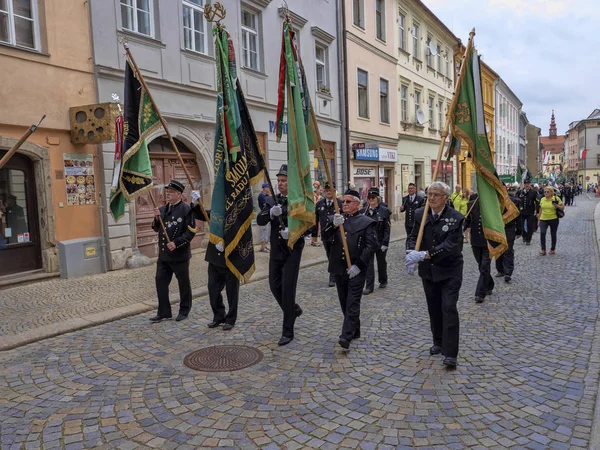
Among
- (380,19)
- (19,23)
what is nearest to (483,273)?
(19,23)

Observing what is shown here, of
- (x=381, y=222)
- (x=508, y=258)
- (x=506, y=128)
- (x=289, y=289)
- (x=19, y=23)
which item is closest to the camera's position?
(x=289, y=289)

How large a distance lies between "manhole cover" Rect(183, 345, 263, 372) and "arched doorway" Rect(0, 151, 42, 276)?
5.88 metres

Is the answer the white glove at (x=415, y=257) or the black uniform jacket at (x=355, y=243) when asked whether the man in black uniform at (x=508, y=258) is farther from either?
the white glove at (x=415, y=257)

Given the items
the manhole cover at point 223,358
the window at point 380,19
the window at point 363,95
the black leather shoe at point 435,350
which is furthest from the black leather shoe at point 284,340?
the window at point 380,19

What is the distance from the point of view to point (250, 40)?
1455 cm

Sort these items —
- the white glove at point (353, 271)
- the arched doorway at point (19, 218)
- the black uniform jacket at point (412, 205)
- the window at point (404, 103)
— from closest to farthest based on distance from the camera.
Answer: the white glove at point (353, 271)
the arched doorway at point (19, 218)
the black uniform jacket at point (412, 205)
the window at point (404, 103)

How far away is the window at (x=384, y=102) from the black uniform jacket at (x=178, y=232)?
17779 millimetres

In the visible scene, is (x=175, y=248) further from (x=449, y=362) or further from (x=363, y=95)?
(x=363, y=95)

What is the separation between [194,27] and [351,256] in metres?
9.70

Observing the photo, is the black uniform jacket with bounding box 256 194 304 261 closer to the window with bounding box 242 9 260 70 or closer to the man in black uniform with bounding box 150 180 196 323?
the man in black uniform with bounding box 150 180 196 323

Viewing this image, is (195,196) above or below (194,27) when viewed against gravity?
below

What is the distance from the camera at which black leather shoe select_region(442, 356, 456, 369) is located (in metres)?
4.55

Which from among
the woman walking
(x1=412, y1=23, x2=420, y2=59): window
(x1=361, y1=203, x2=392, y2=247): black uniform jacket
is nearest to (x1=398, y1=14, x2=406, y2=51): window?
(x1=412, y1=23, x2=420, y2=59): window

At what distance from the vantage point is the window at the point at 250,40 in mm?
14258
